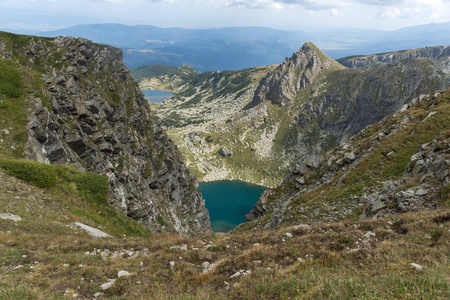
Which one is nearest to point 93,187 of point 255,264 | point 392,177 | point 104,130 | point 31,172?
point 31,172

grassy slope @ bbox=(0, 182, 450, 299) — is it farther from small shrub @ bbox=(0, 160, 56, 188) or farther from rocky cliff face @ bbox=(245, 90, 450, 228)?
small shrub @ bbox=(0, 160, 56, 188)

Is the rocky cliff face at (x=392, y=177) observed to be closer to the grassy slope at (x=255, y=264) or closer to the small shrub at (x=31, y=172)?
the grassy slope at (x=255, y=264)

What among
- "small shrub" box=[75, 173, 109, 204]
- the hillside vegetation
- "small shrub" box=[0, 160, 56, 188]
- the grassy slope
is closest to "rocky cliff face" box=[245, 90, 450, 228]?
the hillside vegetation

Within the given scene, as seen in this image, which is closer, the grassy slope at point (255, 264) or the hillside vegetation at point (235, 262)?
the grassy slope at point (255, 264)

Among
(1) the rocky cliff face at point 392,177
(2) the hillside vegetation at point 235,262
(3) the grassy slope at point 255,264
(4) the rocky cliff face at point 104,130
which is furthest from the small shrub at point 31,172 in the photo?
(1) the rocky cliff face at point 392,177

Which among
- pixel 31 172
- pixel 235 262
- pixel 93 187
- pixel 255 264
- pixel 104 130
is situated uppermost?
pixel 104 130

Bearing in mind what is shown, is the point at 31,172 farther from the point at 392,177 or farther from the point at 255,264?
the point at 392,177

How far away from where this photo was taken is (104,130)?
53.4m

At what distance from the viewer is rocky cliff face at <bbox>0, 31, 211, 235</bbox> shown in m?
35.4

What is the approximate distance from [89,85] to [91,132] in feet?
67.5

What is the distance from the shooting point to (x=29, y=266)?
504 inches

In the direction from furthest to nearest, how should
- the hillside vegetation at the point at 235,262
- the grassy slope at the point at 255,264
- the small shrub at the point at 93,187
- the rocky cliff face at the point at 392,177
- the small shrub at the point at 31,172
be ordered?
1. the small shrub at the point at 93,187
2. the small shrub at the point at 31,172
3. the rocky cliff face at the point at 392,177
4. the hillside vegetation at the point at 235,262
5. the grassy slope at the point at 255,264

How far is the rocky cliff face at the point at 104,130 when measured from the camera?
35406 mm

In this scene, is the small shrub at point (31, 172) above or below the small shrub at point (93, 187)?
above
